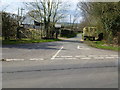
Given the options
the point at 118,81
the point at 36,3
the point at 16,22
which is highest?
the point at 36,3

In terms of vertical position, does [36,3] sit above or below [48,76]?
above

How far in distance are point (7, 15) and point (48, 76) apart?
52.1ft

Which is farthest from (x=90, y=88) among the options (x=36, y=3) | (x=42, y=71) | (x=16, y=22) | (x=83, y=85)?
(x=36, y=3)

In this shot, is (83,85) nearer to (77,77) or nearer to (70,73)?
(77,77)

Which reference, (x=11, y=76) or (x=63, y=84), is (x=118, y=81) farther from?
(x=11, y=76)

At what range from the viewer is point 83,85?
15.9 ft

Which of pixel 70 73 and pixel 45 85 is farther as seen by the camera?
pixel 70 73

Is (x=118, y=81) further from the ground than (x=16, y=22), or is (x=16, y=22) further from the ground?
(x=16, y=22)

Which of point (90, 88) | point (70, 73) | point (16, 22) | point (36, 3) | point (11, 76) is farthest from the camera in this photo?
point (36, 3)

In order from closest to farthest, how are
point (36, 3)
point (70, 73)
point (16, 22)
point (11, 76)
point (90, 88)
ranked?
point (90, 88), point (11, 76), point (70, 73), point (16, 22), point (36, 3)

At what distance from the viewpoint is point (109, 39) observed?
780 inches

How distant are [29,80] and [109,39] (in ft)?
52.8

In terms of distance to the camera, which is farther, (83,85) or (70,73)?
(70,73)

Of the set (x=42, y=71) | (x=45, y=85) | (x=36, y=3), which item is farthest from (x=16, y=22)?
(x=45, y=85)
